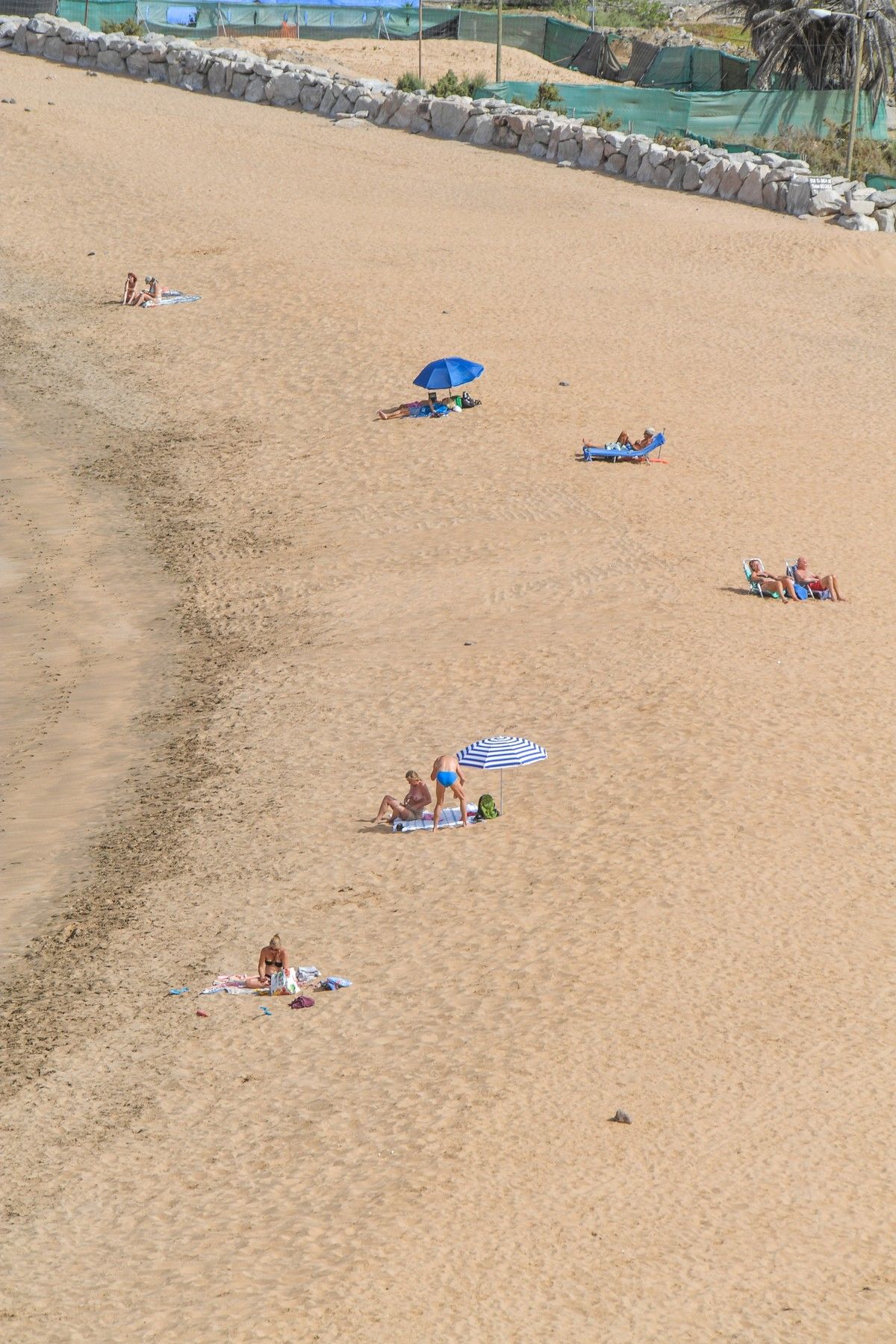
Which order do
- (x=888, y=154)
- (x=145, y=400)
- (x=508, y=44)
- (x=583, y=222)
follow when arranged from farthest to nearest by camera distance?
1. (x=508, y=44)
2. (x=888, y=154)
3. (x=583, y=222)
4. (x=145, y=400)

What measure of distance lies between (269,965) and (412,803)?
264 cm

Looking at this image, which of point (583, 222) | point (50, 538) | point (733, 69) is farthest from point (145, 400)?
point (733, 69)

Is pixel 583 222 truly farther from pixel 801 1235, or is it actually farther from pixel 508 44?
pixel 801 1235

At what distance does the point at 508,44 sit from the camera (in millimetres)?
53062

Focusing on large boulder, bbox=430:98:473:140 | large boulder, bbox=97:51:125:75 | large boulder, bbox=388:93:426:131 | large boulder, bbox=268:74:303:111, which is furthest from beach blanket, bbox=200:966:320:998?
large boulder, bbox=97:51:125:75

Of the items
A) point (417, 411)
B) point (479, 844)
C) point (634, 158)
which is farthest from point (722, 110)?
point (479, 844)

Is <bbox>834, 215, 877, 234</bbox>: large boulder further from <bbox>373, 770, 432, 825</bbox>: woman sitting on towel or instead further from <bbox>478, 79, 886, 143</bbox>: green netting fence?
<bbox>373, 770, 432, 825</bbox>: woman sitting on towel

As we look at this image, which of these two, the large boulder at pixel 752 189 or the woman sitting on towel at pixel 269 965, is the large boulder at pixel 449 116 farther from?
the woman sitting on towel at pixel 269 965

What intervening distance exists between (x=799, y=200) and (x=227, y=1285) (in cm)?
3048

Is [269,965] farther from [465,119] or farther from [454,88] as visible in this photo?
[454,88]

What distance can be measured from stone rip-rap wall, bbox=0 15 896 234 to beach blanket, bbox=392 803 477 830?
23.7 m

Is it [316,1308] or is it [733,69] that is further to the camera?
[733,69]

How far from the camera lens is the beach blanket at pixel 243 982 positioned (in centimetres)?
1197

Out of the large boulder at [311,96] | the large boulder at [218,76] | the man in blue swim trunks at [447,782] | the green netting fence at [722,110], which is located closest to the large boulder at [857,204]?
the green netting fence at [722,110]
